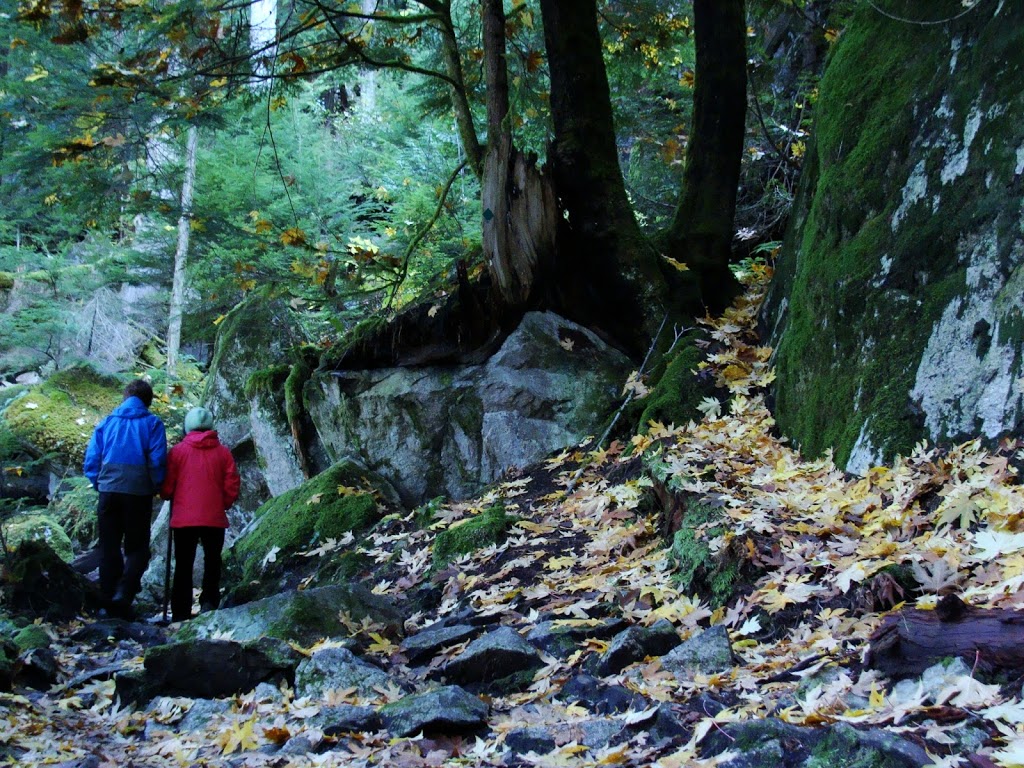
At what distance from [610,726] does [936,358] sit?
9.51ft

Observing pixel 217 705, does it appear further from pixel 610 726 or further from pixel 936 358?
pixel 936 358

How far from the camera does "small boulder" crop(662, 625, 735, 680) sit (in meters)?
3.32

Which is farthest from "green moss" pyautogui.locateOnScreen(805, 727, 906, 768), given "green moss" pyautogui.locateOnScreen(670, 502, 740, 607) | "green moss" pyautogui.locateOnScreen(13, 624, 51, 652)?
"green moss" pyautogui.locateOnScreen(13, 624, 51, 652)

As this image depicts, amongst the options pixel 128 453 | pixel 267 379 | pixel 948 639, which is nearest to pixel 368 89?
pixel 267 379

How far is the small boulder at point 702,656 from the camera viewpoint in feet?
10.9

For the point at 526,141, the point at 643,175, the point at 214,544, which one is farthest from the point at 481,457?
the point at 643,175

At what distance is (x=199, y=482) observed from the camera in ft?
24.3

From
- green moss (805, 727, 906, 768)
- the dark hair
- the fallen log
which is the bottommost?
green moss (805, 727, 906, 768)

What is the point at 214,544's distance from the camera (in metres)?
7.57

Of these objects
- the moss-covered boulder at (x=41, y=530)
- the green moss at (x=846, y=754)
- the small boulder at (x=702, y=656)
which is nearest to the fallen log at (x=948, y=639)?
the green moss at (x=846, y=754)

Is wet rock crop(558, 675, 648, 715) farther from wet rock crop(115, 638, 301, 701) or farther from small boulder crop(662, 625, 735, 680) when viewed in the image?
wet rock crop(115, 638, 301, 701)

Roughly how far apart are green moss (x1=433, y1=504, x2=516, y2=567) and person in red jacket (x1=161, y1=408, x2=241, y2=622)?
87.4 inches

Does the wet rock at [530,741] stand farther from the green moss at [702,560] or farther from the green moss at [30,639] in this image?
the green moss at [30,639]

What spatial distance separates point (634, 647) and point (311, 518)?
18.1 feet
